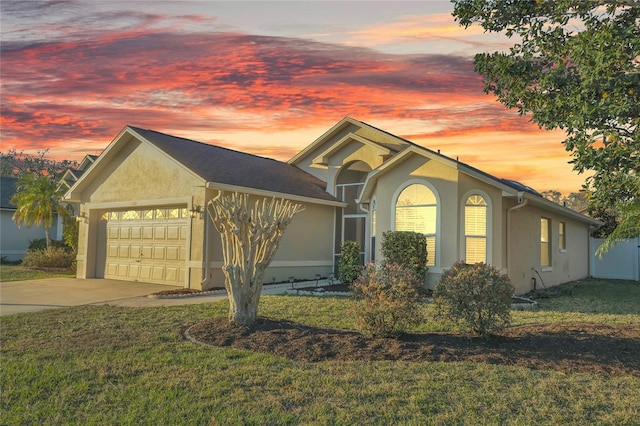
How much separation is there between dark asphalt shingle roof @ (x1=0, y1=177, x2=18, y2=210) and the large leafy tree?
29.6 metres

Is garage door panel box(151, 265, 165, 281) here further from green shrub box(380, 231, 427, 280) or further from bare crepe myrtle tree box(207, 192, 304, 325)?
bare crepe myrtle tree box(207, 192, 304, 325)

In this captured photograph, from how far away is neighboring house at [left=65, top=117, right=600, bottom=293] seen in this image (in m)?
14.0

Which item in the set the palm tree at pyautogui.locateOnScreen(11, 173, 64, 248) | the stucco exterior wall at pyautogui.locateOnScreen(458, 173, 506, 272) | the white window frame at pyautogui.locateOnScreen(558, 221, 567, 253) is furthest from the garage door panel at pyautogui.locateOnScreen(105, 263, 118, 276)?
the white window frame at pyautogui.locateOnScreen(558, 221, 567, 253)

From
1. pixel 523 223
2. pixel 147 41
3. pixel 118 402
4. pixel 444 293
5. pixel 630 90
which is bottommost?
pixel 118 402

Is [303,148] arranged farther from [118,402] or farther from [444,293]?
[118,402]

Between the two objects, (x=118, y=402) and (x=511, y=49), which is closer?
Result: (x=118, y=402)

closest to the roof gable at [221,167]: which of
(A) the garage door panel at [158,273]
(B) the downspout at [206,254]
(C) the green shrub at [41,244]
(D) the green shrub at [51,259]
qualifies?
(B) the downspout at [206,254]

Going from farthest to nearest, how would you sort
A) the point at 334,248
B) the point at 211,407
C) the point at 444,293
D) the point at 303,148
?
the point at 303,148
the point at 334,248
the point at 444,293
the point at 211,407

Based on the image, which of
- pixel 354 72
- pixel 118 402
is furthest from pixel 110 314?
pixel 354 72

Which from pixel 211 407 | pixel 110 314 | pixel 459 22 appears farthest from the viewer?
pixel 110 314

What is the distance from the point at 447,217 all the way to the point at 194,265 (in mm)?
7711

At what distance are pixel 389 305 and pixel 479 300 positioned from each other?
4.71 feet

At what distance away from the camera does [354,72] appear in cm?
1362

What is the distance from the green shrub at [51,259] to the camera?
22.2m
